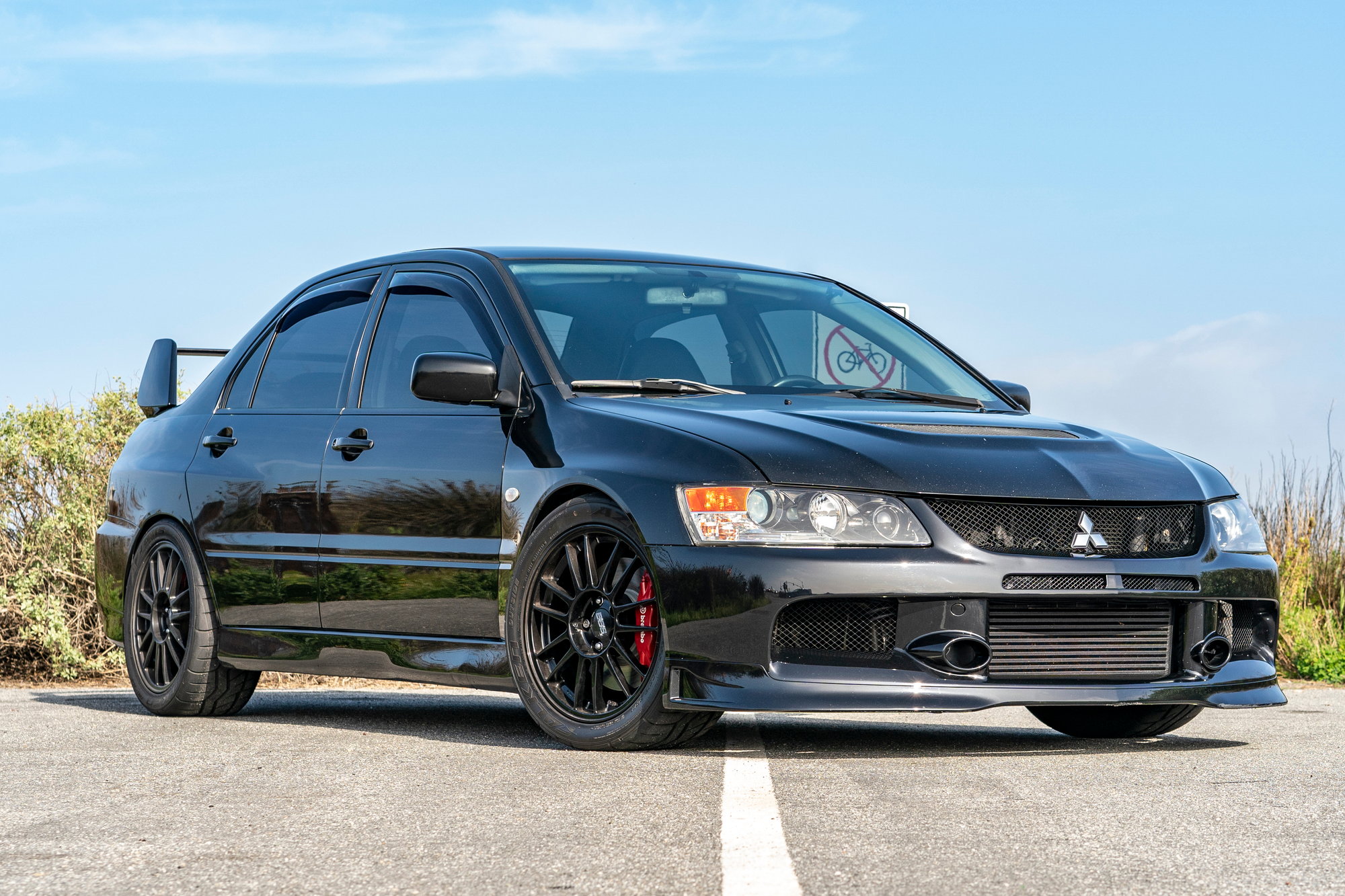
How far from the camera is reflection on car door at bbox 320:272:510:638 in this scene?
20.8ft

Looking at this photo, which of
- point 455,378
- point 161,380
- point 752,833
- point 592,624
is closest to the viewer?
point 752,833

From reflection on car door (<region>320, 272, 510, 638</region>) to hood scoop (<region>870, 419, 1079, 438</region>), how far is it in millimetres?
1373

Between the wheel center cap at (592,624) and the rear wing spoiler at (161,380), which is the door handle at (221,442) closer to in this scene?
the rear wing spoiler at (161,380)

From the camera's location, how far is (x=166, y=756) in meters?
6.02

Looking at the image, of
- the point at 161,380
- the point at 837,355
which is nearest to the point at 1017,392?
the point at 837,355

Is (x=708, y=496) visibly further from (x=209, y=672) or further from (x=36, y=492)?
(x=36, y=492)

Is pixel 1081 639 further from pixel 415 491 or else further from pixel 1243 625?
pixel 415 491

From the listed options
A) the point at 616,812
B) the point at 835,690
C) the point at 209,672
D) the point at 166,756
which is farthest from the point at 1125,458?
the point at 209,672

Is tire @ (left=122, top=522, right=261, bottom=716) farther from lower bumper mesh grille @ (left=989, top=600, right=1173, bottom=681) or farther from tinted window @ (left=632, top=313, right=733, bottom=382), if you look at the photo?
lower bumper mesh grille @ (left=989, top=600, right=1173, bottom=681)

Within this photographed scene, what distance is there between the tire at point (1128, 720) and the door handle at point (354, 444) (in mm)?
2562

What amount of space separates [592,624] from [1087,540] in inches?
60.5

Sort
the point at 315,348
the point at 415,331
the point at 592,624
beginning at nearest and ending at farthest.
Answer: the point at 592,624, the point at 415,331, the point at 315,348

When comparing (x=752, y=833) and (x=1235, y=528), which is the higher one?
(x=1235, y=528)

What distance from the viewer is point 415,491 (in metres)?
6.58
